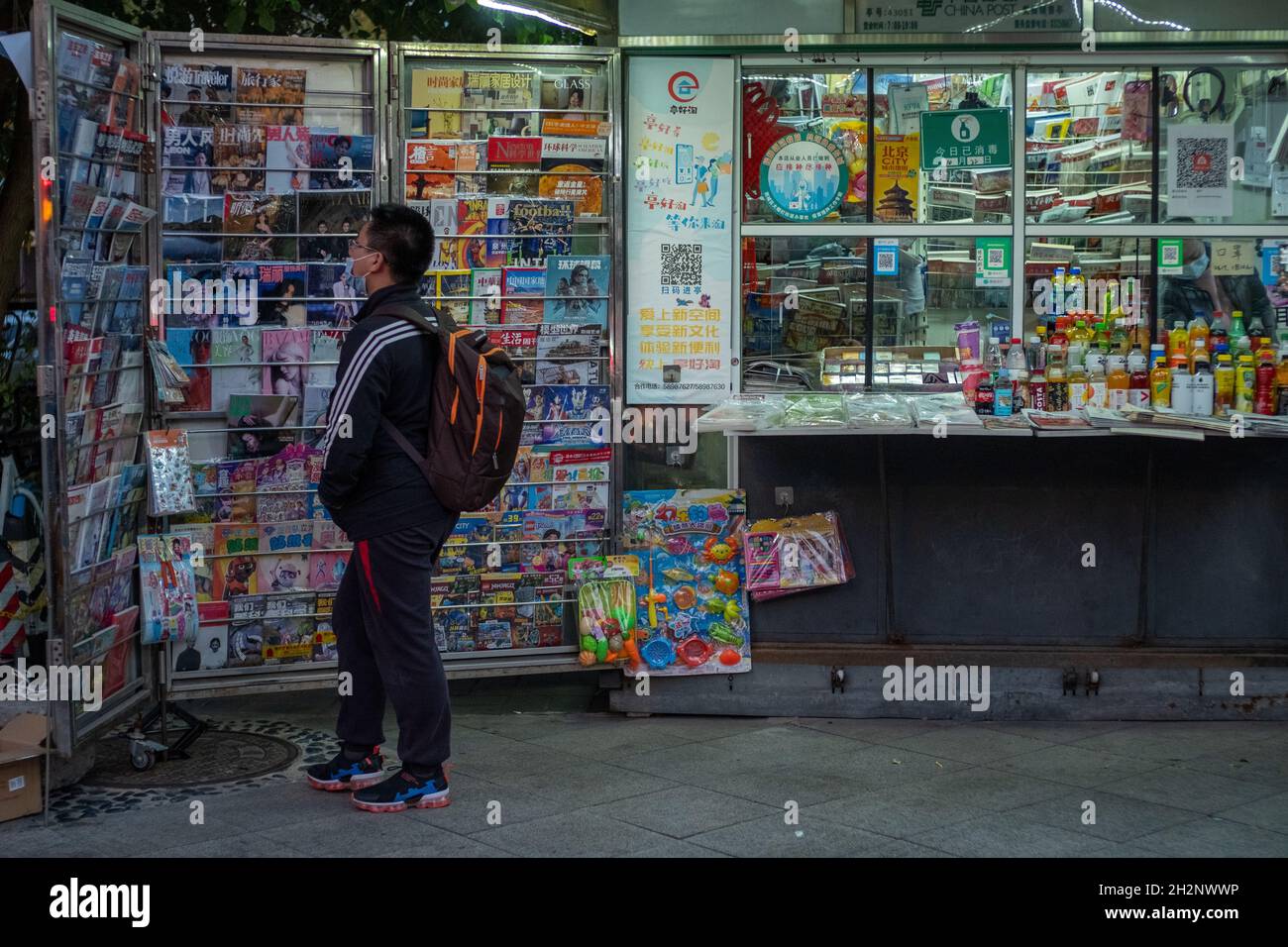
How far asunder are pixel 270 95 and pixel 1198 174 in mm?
4484

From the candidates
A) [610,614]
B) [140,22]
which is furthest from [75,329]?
[140,22]

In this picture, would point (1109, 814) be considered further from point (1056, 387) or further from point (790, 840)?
point (1056, 387)

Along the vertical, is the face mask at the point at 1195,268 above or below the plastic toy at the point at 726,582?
above

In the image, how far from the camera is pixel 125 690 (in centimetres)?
616

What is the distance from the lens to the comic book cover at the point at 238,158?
6539 mm

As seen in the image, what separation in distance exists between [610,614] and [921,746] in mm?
1553

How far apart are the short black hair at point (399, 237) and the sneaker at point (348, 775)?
1884 mm

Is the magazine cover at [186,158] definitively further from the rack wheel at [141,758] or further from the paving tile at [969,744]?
the paving tile at [969,744]

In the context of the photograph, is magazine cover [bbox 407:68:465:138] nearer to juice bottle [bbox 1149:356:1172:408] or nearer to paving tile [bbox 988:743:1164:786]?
juice bottle [bbox 1149:356:1172:408]

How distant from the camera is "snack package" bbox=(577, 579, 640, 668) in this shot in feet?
22.5

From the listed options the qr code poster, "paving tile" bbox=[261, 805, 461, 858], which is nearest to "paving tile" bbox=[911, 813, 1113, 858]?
"paving tile" bbox=[261, 805, 461, 858]

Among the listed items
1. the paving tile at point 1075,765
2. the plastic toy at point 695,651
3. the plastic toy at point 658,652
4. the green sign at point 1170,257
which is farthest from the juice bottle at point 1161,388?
the plastic toy at point 658,652

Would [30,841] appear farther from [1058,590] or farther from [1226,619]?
[1226,619]

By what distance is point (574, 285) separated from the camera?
696cm
